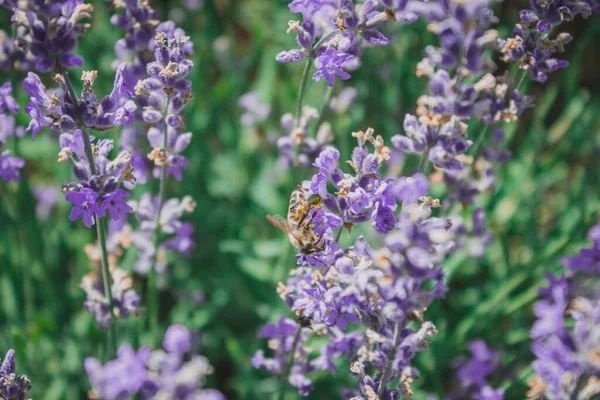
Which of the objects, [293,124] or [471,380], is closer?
[293,124]

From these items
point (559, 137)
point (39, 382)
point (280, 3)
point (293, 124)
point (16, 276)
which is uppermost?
point (280, 3)

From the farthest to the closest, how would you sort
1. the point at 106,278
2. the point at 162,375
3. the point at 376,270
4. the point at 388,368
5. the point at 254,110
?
the point at 254,110 → the point at 106,278 → the point at 388,368 → the point at 376,270 → the point at 162,375

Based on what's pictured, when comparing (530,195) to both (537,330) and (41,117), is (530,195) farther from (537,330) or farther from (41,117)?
(41,117)

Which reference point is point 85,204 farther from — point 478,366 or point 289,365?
point 478,366

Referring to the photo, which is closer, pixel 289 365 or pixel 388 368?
pixel 388 368

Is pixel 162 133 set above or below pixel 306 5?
below

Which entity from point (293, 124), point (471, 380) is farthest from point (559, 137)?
point (293, 124)

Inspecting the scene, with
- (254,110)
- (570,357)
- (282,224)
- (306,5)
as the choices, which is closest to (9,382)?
(282,224)
